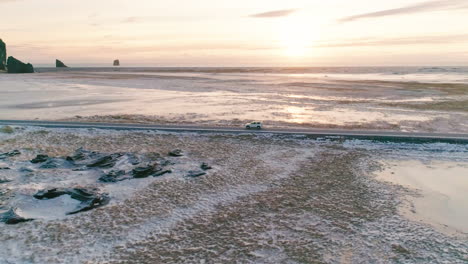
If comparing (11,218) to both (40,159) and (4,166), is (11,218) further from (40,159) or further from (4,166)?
(40,159)

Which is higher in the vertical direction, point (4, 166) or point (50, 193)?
point (4, 166)

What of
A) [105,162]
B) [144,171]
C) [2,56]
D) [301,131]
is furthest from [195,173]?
[2,56]

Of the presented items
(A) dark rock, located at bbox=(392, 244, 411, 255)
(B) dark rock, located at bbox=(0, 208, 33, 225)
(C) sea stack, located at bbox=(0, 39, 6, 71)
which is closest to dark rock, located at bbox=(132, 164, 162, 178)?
(B) dark rock, located at bbox=(0, 208, 33, 225)

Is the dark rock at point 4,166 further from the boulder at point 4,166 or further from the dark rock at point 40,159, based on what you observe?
the dark rock at point 40,159

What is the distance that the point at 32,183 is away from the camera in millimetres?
15094

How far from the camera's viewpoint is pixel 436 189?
49.0 feet

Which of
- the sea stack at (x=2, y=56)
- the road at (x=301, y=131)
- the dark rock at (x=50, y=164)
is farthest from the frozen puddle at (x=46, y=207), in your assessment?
the sea stack at (x=2, y=56)

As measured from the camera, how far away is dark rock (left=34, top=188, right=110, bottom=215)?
13.0m

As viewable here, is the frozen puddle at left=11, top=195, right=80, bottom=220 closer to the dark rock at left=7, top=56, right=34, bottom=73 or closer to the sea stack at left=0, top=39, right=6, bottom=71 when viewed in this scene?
the dark rock at left=7, top=56, right=34, bottom=73

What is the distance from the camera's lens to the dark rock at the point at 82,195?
514 inches

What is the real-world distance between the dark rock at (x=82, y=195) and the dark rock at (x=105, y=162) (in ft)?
11.1

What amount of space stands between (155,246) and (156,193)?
13.8ft

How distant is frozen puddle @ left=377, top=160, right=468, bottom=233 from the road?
3.95m

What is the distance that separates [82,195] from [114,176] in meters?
2.41
